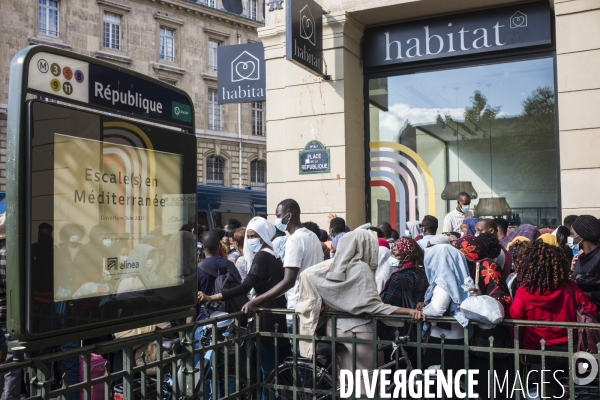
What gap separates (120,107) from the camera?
386 cm

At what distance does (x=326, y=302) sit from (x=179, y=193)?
138cm

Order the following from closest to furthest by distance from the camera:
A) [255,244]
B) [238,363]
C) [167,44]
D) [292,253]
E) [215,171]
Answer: [238,363] < [292,253] < [255,244] < [167,44] < [215,171]

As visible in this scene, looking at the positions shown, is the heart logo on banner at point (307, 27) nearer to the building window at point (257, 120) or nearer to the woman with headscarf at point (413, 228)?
the woman with headscarf at point (413, 228)

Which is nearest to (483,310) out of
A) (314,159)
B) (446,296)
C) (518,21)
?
(446,296)

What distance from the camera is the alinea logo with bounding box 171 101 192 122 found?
14.2 feet

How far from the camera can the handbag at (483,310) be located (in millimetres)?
4309

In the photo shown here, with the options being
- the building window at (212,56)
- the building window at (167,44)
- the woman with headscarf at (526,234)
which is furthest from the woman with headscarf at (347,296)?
the building window at (212,56)

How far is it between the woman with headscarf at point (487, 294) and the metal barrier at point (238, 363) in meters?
0.06

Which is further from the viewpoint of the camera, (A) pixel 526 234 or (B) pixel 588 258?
(A) pixel 526 234

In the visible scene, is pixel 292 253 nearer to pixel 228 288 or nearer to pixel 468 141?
pixel 228 288

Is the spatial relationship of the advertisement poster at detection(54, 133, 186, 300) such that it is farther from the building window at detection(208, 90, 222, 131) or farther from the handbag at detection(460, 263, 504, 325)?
the building window at detection(208, 90, 222, 131)

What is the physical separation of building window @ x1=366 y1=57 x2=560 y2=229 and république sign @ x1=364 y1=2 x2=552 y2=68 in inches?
13.2

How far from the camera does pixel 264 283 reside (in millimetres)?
5738

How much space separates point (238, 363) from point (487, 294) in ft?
6.40
